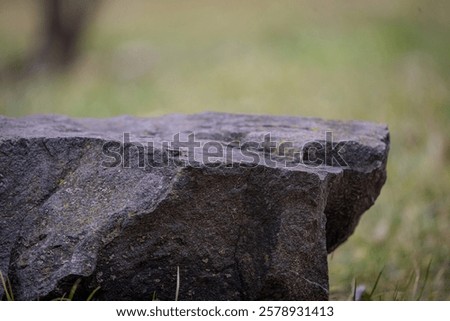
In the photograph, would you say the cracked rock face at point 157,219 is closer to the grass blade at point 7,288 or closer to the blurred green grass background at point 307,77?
the grass blade at point 7,288

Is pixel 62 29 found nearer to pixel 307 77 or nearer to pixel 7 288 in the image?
pixel 307 77

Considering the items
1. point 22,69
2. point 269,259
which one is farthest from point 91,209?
point 22,69

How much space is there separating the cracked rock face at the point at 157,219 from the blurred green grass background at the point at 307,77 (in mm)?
721

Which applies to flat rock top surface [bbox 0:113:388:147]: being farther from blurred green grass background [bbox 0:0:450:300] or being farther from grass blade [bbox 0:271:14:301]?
blurred green grass background [bbox 0:0:450:300]

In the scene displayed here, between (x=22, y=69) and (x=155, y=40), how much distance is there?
34.1 inches

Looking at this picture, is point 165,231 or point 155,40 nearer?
point 165,231

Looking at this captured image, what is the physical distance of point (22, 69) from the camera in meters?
4.09

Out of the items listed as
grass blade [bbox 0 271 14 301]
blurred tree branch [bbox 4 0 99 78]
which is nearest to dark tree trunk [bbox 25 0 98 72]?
blurred tree branch [bbox 4 0 99 78]

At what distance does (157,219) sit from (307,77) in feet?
8.35

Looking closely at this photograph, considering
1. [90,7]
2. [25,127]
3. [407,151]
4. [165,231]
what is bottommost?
[407,151]

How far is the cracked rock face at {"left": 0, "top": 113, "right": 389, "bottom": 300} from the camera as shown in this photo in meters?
1.05

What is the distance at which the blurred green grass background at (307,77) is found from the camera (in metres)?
2.24

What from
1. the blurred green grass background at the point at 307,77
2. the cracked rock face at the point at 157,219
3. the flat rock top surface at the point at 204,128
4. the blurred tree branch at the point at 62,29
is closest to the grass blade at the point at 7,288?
the cracked rock face at the point at 157,219

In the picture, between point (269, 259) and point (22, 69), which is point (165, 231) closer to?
point (269, 259)
